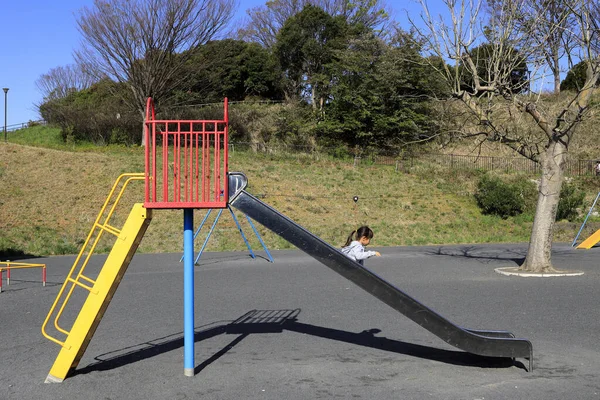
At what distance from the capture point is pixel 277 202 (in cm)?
2792

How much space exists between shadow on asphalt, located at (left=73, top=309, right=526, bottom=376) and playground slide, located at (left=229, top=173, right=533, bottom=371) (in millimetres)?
351

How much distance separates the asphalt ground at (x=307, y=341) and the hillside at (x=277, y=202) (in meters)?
8.42

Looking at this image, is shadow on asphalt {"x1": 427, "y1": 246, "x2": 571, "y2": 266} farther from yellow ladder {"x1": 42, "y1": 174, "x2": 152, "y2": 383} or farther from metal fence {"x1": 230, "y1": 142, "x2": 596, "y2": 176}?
metal fence {"x1": 230, "y1": 142, "x2": 596, "y2": 176}

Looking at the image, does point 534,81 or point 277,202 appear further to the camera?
point 277,202

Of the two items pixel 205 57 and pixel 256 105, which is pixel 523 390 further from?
pixel 256 105

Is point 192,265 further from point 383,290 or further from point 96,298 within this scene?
point 383,290

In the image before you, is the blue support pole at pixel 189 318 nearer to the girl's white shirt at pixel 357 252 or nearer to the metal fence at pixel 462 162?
the girl's white shirt at pixel 357 252

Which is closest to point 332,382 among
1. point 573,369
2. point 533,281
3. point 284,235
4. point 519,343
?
point 284,235

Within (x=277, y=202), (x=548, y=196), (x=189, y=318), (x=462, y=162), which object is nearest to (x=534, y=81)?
(x=548, y=196)

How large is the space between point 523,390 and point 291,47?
1869 inches

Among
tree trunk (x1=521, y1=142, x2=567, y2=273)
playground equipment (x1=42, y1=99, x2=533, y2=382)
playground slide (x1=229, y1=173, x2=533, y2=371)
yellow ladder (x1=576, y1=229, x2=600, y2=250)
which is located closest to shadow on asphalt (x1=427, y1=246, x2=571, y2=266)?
yellow ladder (x1=576, y1=229, x2=600, y2=250)

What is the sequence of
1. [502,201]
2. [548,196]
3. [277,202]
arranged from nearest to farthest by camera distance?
[548,196] → [277,202] → [502,201]

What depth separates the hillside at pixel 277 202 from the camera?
74.7 ft

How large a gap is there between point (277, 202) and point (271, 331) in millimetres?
19542
